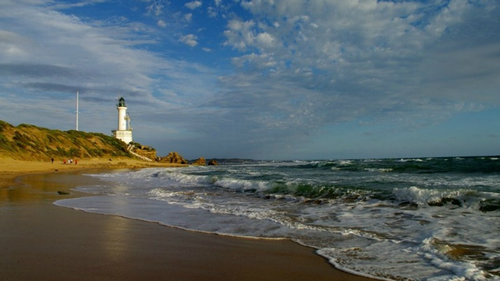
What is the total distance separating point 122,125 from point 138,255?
6243cm

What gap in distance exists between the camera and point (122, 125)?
6253cm

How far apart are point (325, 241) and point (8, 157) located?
107ft

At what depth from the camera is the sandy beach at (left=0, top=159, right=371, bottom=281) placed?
3514mm

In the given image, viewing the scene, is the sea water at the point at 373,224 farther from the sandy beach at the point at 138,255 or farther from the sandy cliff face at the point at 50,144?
the sandy cliff face at the point at 50,144

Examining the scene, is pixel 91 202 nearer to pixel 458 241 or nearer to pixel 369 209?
pixel 369 209

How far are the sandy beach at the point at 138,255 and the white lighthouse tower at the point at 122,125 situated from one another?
58318 mm

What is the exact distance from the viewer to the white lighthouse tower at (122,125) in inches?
2414

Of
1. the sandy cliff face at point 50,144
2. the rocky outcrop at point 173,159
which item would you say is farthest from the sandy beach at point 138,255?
the rocky outcrop at point 173,159

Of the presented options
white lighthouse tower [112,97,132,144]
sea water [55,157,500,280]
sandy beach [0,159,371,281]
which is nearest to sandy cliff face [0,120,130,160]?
white lighthouse tower [112,97,132,144]

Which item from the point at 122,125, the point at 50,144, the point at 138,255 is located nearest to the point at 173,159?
the point at 122,125

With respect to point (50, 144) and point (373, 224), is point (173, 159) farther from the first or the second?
point (373, 224)

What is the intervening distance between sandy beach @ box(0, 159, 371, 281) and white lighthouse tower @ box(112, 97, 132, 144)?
5832 centimetres

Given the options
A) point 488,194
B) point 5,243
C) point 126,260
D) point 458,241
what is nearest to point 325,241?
point 458,241

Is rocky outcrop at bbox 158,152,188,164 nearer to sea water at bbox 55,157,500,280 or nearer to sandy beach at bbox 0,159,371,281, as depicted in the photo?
sea water at bbox 55,157,500,280
